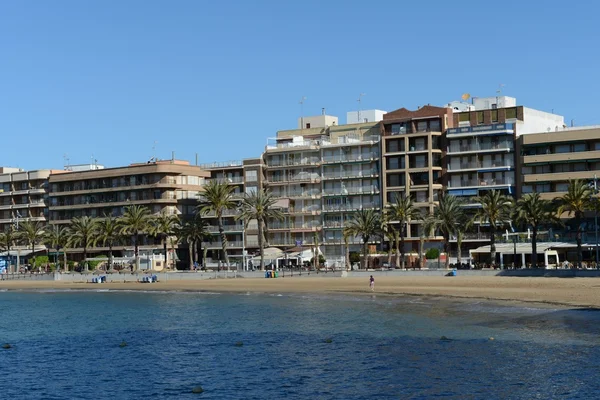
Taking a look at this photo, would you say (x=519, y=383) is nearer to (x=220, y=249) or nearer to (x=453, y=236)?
(x=453, y=236)

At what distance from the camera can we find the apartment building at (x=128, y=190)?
501 ft

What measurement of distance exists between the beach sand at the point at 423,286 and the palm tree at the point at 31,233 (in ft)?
111

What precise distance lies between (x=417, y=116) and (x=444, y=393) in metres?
106

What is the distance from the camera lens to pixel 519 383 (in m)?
36.4

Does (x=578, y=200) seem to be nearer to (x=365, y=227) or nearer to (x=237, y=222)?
(x=365, y=227)

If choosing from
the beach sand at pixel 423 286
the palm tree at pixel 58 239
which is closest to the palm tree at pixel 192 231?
the palm tree at pixel 58 239

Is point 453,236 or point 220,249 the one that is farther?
point 220,249

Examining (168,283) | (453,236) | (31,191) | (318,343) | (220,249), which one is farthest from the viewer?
(31,191)

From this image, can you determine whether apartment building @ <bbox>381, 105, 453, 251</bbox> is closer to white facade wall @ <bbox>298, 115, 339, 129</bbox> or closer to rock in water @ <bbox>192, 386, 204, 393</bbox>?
white facade wall @ <bbox>298, 115, 339, 129</bbox>

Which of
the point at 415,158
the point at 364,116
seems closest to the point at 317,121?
the point at 364,116

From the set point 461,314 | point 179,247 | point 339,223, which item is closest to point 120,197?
point 179,247

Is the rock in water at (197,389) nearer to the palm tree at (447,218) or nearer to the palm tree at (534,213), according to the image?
the palm tree at (534,213)

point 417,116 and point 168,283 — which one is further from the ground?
point 417,116

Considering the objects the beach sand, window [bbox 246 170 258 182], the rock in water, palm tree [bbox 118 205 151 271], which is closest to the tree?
palm tree [bbox 118 205 151 271]
